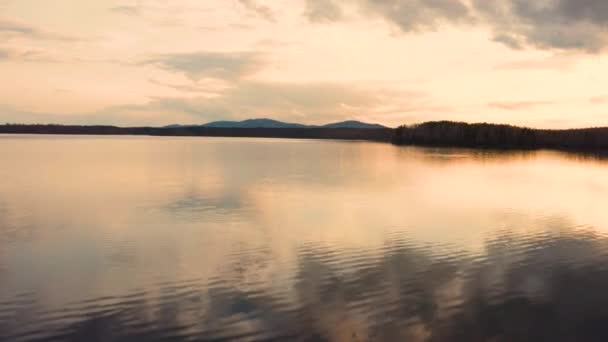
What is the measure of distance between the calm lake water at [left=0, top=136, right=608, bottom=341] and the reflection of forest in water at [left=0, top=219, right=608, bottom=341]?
0.14 ft

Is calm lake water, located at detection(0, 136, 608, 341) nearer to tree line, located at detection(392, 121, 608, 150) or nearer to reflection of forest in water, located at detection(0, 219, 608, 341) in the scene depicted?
reflection of forest in water, located at detection(0, 219, 608, 341)

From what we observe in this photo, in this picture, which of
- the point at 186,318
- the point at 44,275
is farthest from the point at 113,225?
the point at 186,318

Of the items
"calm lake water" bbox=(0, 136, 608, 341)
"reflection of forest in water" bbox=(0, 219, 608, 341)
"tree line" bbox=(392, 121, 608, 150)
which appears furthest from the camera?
"tree line" bbox=(392, 121, 608, 150)

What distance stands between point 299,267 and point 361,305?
3.24 meters

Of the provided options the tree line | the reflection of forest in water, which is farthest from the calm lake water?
the tree line

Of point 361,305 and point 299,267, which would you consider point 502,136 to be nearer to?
point 299,267

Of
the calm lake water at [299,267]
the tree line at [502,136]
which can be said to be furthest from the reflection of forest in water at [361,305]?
the tree line at [502,136]

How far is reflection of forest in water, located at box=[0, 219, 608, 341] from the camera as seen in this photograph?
369 inches

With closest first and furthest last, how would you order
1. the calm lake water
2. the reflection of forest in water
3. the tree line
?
the reflection of forest in water → the calm lake water → the tree line

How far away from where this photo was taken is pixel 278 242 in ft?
55.0

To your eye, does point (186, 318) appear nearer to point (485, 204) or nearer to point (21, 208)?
point (21, 208)

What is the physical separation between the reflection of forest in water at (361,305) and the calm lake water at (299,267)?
4cm

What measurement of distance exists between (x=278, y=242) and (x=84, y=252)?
611cm

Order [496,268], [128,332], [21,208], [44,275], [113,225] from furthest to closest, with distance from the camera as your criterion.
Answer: [21,208] < [113,225] < [496,268] < [44,275] < [128,332]
